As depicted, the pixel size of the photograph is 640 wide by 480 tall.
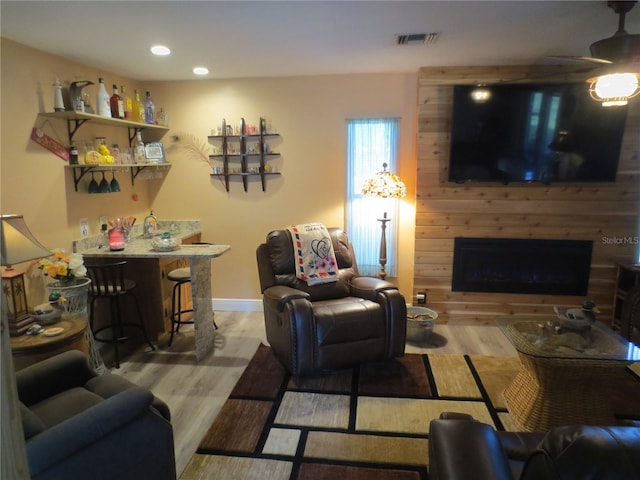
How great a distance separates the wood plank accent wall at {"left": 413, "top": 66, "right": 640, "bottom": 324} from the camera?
3580 mm

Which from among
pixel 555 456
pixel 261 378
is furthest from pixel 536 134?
pixel 555 456

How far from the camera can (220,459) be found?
2.10m

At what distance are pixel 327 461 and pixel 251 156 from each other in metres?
2.90

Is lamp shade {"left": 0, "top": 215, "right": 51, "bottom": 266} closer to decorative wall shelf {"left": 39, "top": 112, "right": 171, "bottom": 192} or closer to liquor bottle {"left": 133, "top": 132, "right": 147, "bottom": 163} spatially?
decorative wall shelf {"left": 39, "top": 112, "right": 171, "bottom": 192}

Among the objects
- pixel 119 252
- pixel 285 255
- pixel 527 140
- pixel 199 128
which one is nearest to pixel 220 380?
pixel 285 255

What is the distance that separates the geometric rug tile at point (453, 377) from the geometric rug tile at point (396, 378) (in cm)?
9

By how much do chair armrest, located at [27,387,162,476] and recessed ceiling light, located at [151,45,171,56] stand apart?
234 centimetres

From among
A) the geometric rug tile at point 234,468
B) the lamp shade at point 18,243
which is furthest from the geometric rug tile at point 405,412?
the lamp shade at point 18,243

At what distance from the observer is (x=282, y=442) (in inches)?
87.4

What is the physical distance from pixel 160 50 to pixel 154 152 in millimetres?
1213

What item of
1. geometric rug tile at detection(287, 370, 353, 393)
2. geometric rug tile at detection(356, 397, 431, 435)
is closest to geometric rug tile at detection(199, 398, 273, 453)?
geometric rug tile at detection(287, 370, 353, 393)

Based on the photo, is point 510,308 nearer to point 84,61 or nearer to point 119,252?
point 119,252

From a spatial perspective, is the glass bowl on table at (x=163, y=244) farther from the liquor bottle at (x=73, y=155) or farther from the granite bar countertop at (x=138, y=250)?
the liquor bottle at (x=73, y=155)

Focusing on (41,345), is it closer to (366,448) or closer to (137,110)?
(366,448)
